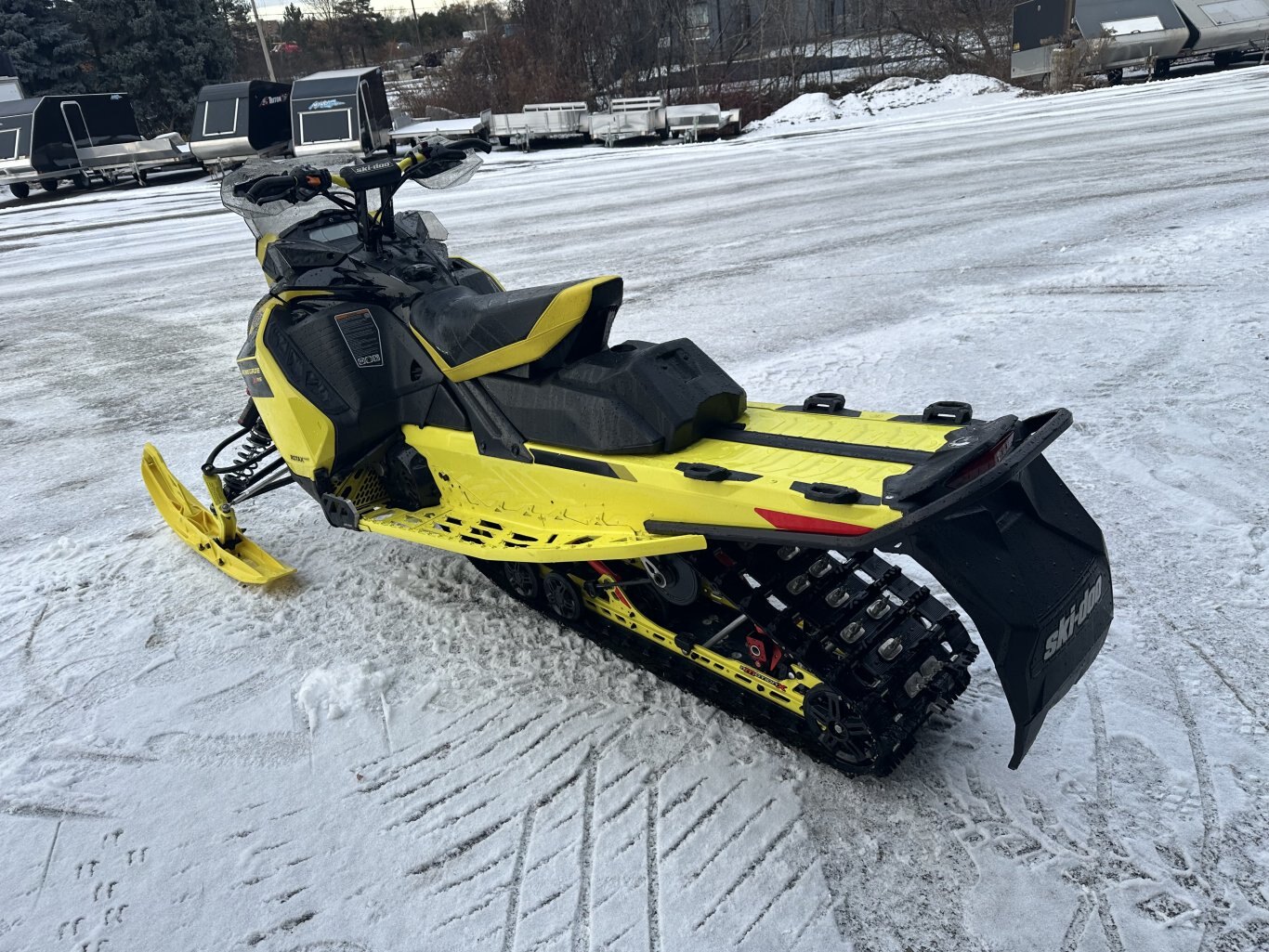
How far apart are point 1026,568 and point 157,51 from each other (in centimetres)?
3811

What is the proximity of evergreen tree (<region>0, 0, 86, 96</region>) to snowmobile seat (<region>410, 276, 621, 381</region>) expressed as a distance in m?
35.2

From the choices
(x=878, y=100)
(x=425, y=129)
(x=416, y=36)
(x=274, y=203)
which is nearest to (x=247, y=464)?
(x=274, y=203)

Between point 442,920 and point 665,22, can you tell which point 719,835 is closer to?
point 442,920

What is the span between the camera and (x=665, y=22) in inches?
1069

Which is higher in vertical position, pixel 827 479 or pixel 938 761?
pixel 827 479

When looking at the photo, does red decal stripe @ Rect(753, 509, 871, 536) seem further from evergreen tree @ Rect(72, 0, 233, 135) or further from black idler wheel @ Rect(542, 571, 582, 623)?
evergreen tree @ Rect(72, 0, 233, 135)

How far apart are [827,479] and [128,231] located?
13573 mm

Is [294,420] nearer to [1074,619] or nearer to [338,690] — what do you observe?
[338,690]

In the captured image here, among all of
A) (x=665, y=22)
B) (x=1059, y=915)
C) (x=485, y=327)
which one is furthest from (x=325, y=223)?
(x=665, y=22)

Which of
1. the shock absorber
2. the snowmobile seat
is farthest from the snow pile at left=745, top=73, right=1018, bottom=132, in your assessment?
the snowmobile seat

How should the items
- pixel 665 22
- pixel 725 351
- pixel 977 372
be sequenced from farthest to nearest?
pixel 665 22
pixel 725 351
pixel 977 372

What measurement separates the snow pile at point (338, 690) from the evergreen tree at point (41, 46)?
35515mm

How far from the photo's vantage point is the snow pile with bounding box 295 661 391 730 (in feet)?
9.27

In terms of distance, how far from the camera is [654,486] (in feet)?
8.04
